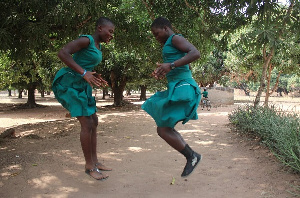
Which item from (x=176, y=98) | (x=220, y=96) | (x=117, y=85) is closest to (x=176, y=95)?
(x=176, y=98)

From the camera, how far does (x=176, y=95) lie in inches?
115

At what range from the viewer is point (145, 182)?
3.65m

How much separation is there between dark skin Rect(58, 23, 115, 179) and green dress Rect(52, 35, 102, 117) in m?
0.10

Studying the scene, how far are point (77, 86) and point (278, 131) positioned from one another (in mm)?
3251

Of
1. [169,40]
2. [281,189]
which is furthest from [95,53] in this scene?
[281,189]

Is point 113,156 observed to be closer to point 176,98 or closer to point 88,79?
point 88,79

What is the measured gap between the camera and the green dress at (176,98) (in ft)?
9.60

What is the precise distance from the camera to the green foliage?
12.1 feet

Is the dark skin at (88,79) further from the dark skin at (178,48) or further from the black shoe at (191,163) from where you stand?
the black shoe at (191,163)

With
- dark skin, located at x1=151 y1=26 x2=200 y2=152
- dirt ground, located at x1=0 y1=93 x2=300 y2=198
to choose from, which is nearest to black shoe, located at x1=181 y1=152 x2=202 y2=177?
dark skin, located at x1=151 y1=26 x2=200 y2=152

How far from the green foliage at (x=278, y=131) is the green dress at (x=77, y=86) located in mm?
2378

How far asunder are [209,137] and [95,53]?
479 cm

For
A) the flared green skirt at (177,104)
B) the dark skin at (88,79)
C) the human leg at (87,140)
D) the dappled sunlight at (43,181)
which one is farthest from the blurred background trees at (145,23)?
the dappled sunlight at (43,181)

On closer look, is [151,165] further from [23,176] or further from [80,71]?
[80,71]
